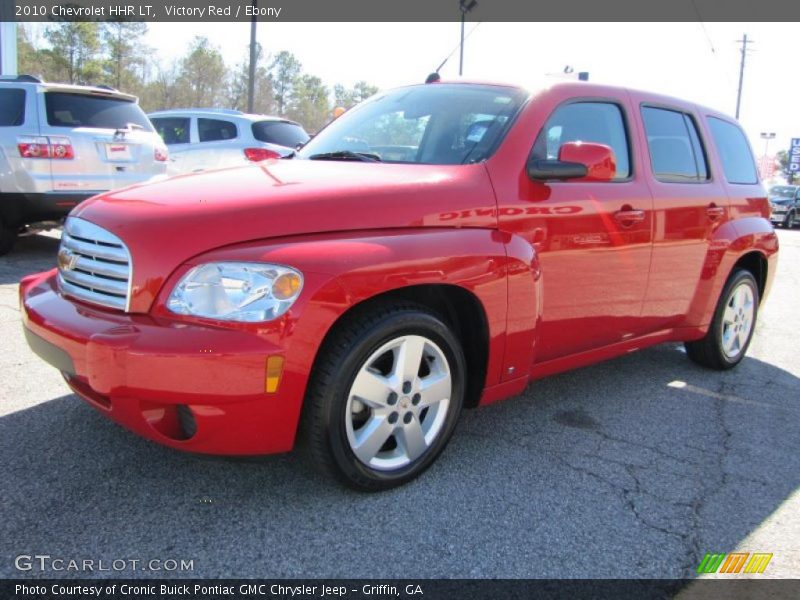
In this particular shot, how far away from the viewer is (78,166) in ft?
23.0

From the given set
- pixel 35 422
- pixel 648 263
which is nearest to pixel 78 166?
pixel 35 422

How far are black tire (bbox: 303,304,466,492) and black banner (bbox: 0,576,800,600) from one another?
1.64ft

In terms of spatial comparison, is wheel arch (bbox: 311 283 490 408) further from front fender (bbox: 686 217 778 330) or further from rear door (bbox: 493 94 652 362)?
front fender (bbox: 686 217 778 330)

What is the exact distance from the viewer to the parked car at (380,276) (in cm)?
229

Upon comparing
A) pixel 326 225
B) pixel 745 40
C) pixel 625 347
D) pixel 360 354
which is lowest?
pixel 625 347

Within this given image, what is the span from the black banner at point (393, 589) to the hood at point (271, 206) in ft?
3.04

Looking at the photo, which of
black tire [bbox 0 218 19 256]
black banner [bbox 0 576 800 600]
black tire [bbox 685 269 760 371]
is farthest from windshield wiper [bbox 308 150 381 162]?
black tire [bbox 0 218 19 256]

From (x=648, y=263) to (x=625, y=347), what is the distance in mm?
511

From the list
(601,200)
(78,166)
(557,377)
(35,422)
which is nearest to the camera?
(35,422)

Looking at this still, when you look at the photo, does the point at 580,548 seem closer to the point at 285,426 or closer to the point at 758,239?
the point at 285,426

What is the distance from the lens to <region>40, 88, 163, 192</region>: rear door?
6926 mm

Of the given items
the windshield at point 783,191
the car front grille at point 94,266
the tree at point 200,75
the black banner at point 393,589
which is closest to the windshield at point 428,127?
the car front grille at point 94,266

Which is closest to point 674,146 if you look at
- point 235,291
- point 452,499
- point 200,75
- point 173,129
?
point 452,499

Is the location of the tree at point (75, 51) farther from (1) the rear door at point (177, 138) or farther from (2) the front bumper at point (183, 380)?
(2) the front bumper at point (183, 380)
